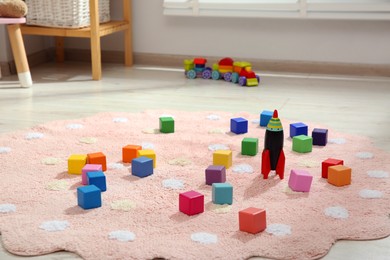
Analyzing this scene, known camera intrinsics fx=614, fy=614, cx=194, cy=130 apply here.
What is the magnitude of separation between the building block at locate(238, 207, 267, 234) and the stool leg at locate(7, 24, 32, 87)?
1612 mm

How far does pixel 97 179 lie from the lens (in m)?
1.45

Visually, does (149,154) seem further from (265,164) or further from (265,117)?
(265,117)

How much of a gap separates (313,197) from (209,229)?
305 mm

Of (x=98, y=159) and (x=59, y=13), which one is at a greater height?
(x=59, y=13)

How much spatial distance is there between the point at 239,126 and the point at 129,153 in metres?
0.42

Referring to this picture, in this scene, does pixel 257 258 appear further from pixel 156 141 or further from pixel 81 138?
pixel 81 138

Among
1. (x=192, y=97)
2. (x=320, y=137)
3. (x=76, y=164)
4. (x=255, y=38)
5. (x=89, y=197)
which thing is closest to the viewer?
(x=89, y=197)

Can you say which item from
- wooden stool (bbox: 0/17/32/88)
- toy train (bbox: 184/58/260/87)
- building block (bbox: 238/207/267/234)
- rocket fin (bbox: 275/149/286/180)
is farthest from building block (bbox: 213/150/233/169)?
wooden stool (bbox: 0/17/32/88)

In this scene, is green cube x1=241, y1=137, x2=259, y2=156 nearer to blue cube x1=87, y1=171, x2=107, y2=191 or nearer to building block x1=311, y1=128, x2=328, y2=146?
building block x1=311, y1=128, x2=328, y2=146

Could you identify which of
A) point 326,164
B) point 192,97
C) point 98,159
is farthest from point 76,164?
point 192,97

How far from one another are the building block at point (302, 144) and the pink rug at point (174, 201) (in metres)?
0.03

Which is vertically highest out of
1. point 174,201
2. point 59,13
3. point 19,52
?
point 59,13

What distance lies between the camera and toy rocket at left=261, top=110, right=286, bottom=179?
154cm

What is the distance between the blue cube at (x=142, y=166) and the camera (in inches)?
61.0
